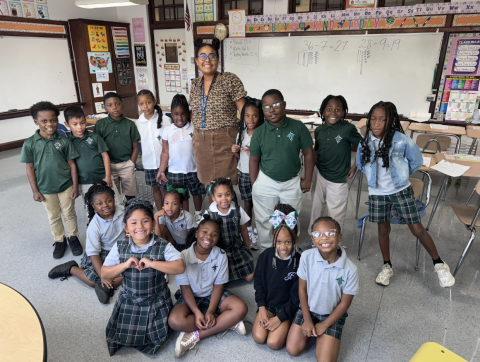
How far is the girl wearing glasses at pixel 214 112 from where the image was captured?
2.23m

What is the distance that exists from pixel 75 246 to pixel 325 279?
201cm

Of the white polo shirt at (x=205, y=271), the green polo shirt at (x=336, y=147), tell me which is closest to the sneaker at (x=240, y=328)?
the white polo shirt at (x=205, y=271)

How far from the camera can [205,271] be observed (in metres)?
1.89

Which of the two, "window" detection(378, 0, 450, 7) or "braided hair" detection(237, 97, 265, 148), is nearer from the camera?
"braided hair" detection(237, 97, 265, 148)

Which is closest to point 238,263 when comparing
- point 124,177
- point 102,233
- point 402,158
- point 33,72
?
point 102,233

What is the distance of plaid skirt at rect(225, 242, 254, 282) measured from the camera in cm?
222

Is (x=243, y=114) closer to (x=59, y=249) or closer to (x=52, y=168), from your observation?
(x=52, y=168)

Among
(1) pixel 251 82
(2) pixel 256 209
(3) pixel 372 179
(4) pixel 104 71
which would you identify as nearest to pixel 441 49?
(1) pixel 251 82

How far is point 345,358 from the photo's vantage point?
5.56ft

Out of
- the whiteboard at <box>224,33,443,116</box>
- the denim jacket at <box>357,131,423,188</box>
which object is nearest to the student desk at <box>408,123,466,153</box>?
the whiteboard at <box>224,33,443,116</box>

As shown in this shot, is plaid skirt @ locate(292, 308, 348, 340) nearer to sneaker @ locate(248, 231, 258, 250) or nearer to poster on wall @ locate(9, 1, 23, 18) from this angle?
sneaker @ locate(248, 231, 258, 250)

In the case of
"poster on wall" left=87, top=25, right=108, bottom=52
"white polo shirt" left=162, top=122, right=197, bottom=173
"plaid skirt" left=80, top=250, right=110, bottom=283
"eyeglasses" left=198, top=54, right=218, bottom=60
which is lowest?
"plaid skirt" left=80, top=250, right=110, bottom=283

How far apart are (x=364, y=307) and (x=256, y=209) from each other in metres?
0.92

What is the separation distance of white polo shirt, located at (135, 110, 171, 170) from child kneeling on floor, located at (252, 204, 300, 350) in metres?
1.46
